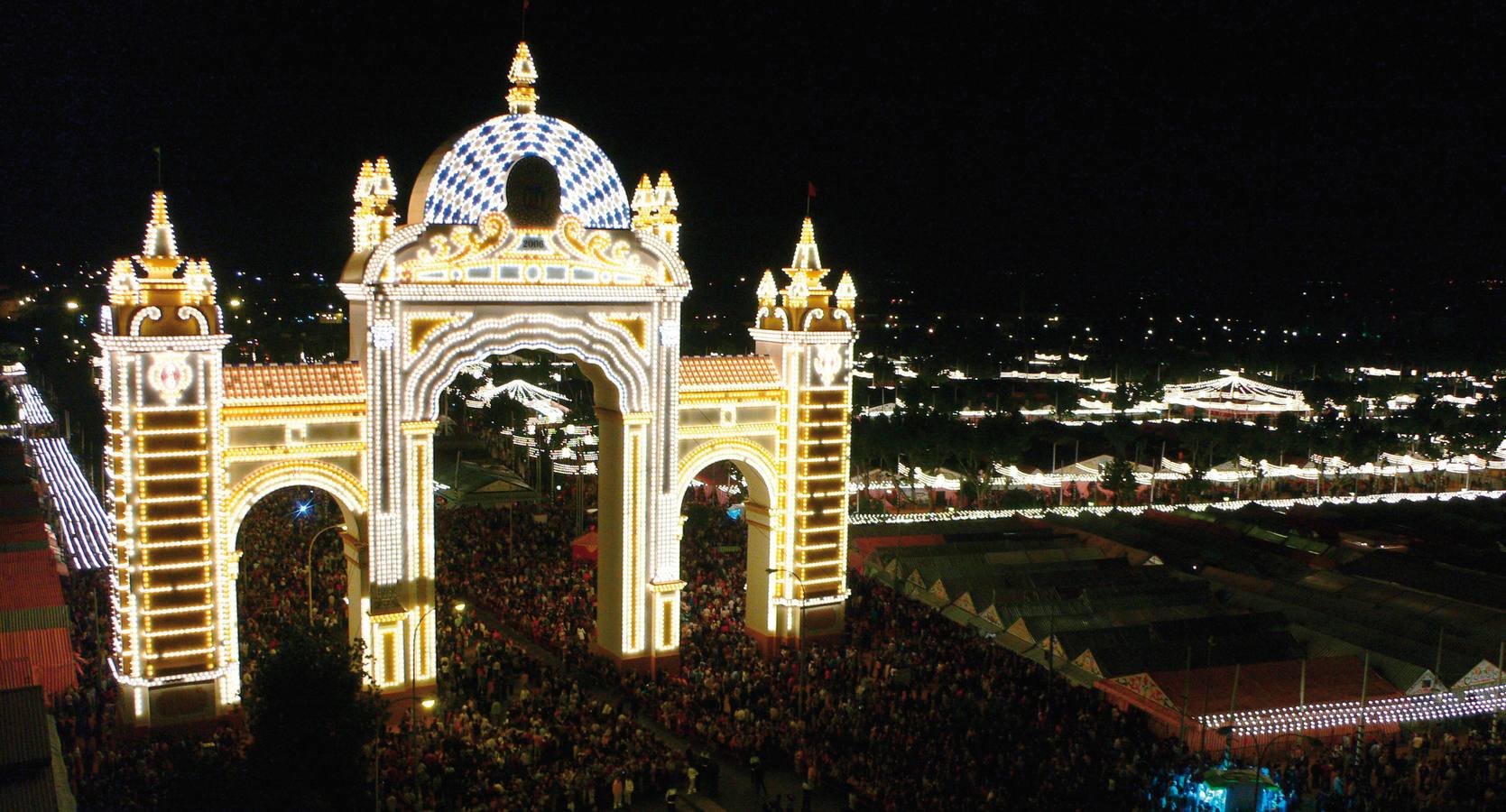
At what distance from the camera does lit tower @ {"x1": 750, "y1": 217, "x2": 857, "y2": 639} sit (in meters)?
27.7

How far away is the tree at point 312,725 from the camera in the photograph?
16.2m

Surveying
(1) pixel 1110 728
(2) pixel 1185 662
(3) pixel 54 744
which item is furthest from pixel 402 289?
(2) pixel 1185 662

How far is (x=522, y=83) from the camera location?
24.6 m

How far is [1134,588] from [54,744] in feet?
76.2

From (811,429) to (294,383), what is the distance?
1121cm

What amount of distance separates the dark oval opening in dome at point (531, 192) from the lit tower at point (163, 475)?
5.80 metres

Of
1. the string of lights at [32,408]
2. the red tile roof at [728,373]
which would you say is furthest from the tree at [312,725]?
the string of lights at [32,408]

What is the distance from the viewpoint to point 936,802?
1908 centimetres

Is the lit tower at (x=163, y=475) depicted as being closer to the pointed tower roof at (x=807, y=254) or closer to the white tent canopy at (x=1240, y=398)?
the pointed tower roof at (x=807, y=254)

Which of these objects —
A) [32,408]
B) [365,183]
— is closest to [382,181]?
[365,183]

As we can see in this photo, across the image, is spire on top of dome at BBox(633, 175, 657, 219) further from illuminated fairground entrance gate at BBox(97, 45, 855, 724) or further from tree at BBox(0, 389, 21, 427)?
tree at BBox(0, 389, 21, 427)

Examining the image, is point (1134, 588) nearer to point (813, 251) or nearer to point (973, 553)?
point (973, 553)

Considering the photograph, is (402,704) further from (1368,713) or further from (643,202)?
(1368,713)

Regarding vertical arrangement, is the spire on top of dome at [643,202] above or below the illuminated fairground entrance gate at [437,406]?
above
